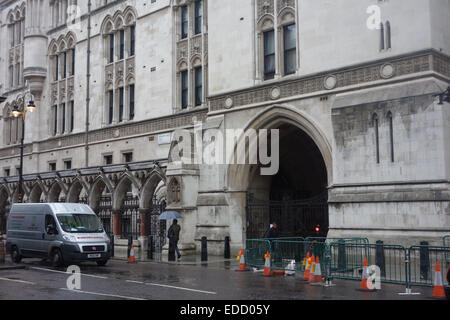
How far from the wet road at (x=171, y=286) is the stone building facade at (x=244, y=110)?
4.97m

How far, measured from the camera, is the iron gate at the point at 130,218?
27.2 metres

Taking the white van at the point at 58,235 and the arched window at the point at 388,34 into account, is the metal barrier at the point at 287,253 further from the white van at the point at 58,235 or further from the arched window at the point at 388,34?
the arched window at the point at 388,34

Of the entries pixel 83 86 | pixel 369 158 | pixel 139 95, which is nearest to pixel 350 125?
pixel 369 158

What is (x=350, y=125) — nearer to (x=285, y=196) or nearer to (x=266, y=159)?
(x=266, y=159)

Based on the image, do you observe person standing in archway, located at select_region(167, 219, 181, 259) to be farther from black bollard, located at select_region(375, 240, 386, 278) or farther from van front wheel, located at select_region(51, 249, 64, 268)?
black bollard, located at select_region(375, 240, 386, 278)

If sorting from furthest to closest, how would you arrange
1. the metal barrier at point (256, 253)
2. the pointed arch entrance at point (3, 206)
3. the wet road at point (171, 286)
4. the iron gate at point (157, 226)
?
the pointed arch entrance at point (3, 206), the iron gate at point (157, 226), the metal barrier at point (256, 253), the wet road at point (171, 286)

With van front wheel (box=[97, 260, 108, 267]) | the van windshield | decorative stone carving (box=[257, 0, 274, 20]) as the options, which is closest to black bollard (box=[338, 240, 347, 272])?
van front wheel (box=[97, 260, 108, 267])

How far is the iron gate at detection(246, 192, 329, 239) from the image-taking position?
21094 millimetres

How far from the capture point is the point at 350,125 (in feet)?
61.1

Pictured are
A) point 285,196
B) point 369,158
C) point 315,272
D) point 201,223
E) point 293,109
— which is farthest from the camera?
point 285,196

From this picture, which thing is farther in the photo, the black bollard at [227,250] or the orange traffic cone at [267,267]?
the black bollard at [227,250]

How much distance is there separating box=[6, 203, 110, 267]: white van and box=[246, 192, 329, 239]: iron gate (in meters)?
6.55

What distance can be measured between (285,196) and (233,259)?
17.5 ft
